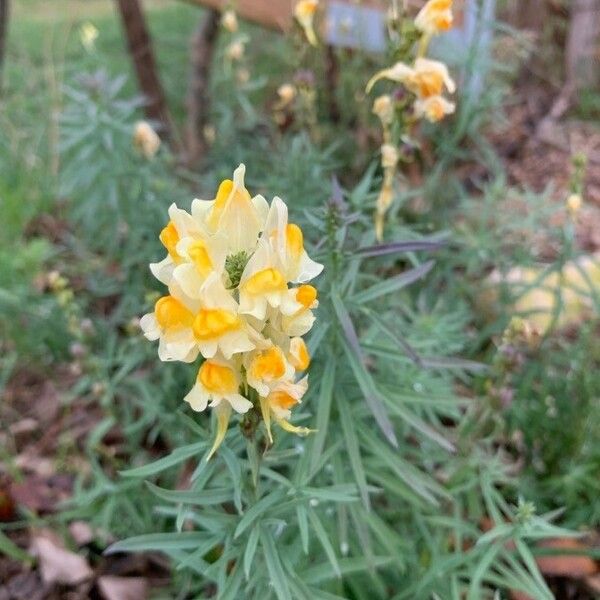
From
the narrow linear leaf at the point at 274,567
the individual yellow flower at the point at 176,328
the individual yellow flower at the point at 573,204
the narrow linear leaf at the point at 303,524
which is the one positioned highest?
the individual yellow flower at the point at 176,328

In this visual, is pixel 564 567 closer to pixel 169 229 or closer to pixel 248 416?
pixel 248 416

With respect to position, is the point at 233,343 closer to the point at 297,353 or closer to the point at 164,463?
the point at 297,353

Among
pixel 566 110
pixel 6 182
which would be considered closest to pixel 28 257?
pixel 6 182

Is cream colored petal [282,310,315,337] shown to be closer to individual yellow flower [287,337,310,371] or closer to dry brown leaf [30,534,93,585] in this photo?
individual yellow flower [287,337,310,371]

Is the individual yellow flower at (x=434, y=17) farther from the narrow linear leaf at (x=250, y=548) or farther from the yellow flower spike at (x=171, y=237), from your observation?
the narrow linear leaf at (x=250, y=548)

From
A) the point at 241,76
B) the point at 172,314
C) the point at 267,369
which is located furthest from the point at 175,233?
the point at 241,76

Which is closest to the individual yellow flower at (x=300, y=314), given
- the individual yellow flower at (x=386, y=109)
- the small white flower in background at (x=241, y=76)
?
the individual yellow flower at (x=386, y=109)

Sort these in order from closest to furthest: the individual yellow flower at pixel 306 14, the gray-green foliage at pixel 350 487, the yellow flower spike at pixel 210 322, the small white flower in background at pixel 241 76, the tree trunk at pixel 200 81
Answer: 1. the yellow flower spike at pixel 210 322
2. the gray-green foliage at pixel 350 487
3. the individual yellow flower at pixel 306 14
4. the small white flower in background at pixel 241 76
5. the tree trunk at pixel 200 81
